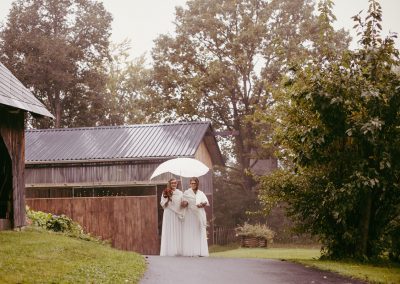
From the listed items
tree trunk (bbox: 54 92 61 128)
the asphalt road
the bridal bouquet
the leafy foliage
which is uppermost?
tree trunk (bbox: 54 92 61 128)

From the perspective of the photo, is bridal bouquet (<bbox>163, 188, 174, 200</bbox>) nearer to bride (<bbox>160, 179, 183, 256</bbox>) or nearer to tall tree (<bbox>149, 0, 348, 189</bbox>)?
bride (<bbox>160, 179, 183, 256</bbox>)

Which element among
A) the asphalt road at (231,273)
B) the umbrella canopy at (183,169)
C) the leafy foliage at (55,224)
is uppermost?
the umbrella canopy at (183,169)

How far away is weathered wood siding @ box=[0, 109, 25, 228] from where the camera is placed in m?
14.8

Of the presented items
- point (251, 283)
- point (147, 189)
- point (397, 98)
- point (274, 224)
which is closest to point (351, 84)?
point (397, 98)

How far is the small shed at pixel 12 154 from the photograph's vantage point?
14.6 meters

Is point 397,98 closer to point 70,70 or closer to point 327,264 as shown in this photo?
point 327,264

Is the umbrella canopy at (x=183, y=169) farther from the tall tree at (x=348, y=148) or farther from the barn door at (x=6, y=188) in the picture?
the barn door at (x=6, y=188)

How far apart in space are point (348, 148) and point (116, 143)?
49.1 feet

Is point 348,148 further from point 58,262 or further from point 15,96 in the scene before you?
point 15,96

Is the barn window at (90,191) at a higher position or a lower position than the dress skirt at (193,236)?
higher

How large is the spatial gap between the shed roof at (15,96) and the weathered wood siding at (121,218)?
370 inches

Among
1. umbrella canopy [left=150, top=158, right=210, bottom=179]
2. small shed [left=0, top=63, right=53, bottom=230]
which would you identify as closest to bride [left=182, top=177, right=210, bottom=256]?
umbrella canopy [left=150, top=158, right=210, bottom=179]

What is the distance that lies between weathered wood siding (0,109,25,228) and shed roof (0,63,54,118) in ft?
2.12

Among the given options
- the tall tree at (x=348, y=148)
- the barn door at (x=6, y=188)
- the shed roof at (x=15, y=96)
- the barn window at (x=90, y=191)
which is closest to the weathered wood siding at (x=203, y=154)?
the barn window at (x=90, y=191)
